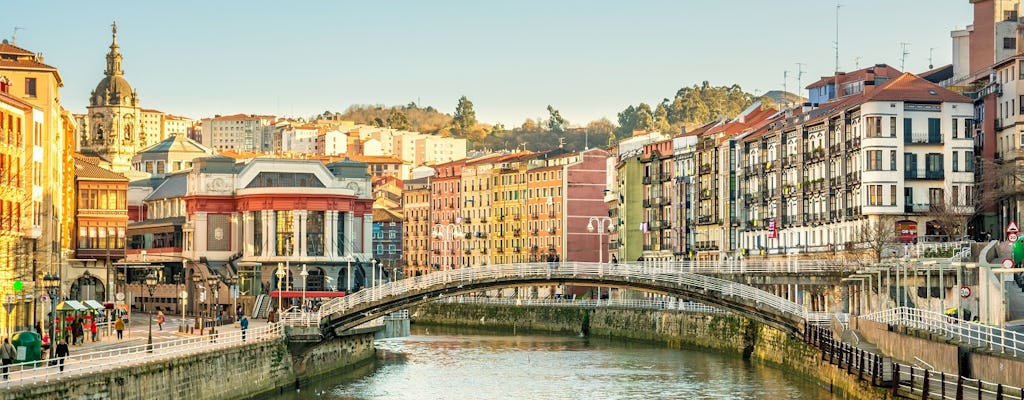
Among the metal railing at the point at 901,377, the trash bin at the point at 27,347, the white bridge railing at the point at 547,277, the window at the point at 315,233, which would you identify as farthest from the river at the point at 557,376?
the trash bin at the point at 27,347

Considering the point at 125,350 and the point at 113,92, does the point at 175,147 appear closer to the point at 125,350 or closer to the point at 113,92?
the point at 113,92

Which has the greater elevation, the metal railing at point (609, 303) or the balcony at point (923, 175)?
the balcony at point (923, 175)

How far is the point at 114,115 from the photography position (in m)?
193

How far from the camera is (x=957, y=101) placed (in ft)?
332

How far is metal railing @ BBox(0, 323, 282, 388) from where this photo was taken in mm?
48406

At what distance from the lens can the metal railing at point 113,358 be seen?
159 ft

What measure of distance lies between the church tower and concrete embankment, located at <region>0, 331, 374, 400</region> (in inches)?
4165

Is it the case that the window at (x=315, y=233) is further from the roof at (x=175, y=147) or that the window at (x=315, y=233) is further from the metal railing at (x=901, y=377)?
the roof at (x=175, y=147)

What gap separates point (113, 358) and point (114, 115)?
140 metres

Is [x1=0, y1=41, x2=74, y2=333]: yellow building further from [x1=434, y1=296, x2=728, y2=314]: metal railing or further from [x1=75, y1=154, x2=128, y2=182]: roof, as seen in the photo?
[x1=434, y1=296, x2=728, y2=314]: metal railing

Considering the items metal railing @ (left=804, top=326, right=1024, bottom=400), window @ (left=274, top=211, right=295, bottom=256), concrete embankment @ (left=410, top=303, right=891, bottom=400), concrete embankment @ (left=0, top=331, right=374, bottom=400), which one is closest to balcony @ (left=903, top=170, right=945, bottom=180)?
concrete embankment @ (left=410, top=303, right=891, bottom=400)

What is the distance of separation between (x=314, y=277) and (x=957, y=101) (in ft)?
146

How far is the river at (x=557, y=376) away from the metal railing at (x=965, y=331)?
4023 millimetres

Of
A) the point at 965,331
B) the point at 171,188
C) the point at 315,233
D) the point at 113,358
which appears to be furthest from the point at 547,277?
the point at 171,188
